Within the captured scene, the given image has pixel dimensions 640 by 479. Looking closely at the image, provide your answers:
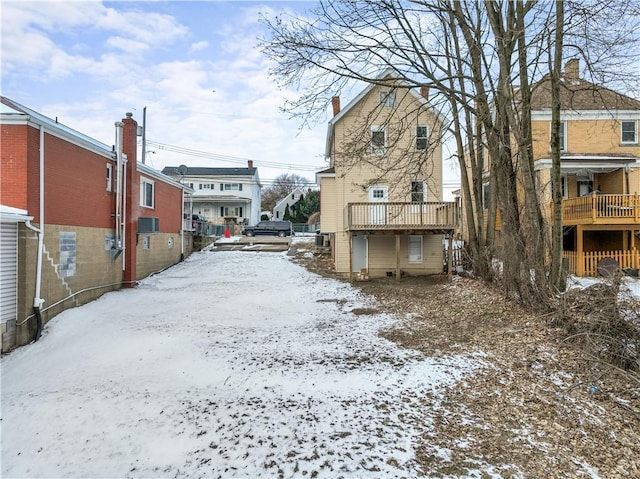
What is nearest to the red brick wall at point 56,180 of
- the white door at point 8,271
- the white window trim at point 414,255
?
the white door at point 8,271

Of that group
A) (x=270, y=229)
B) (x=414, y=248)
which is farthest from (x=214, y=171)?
(x=414, y=248)

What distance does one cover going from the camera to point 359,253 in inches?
682

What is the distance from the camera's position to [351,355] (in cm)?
716

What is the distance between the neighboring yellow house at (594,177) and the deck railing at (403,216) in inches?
140

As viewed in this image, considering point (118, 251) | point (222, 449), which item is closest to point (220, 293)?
point (118, 251)

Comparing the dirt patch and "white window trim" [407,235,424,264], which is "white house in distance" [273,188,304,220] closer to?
"white window trim" [407,235,424,264]

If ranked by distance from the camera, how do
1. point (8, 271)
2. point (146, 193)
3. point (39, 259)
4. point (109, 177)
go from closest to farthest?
point (8, 271) < point (39, 259) < point (109, 177) < point (146, 193)

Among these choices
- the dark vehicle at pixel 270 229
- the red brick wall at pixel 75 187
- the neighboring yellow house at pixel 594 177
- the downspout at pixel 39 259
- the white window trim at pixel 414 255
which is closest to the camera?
the downspout at pixel 39 259

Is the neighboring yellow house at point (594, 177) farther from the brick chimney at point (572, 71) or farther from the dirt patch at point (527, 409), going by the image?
the dirt patch at point (527, 409)

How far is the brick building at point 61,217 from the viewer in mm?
8516

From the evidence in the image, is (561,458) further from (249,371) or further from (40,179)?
(40,179)

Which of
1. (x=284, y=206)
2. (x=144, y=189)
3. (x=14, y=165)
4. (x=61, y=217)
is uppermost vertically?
(x=284, y=206)

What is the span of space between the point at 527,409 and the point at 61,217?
1197 centimetres

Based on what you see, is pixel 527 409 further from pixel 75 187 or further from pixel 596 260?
pixel 596 260
